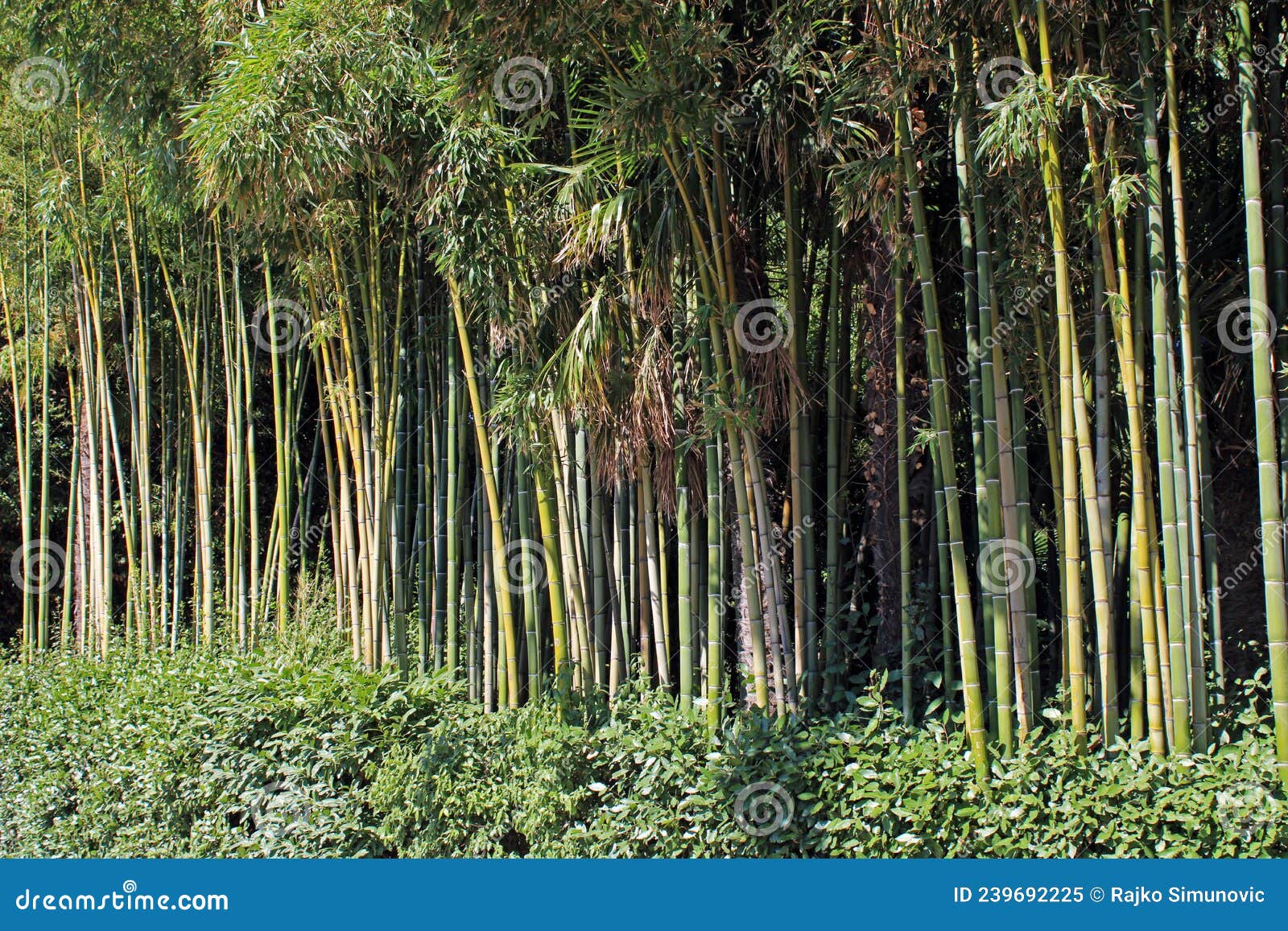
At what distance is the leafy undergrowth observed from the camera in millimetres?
3205

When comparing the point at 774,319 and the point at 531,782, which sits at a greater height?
the point at 774,319

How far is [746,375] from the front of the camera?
4.05 meters

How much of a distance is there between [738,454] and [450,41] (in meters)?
1.73

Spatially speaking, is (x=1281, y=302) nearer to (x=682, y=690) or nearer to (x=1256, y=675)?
(x=1256, y=675)

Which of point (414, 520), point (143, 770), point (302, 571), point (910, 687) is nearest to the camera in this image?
point (910, 687)

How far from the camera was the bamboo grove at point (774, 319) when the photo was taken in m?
3.32

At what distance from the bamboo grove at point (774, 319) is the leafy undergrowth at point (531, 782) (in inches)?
6.7

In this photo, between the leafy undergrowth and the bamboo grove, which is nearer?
the leafy undergrowth

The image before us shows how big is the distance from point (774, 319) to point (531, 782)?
187 centimetres

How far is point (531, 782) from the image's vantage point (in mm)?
4066

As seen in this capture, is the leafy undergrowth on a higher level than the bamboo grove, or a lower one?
lower

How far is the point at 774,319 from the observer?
4086mm

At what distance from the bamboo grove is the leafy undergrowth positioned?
0.17 metres

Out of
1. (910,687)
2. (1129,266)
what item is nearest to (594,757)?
(910,687)
